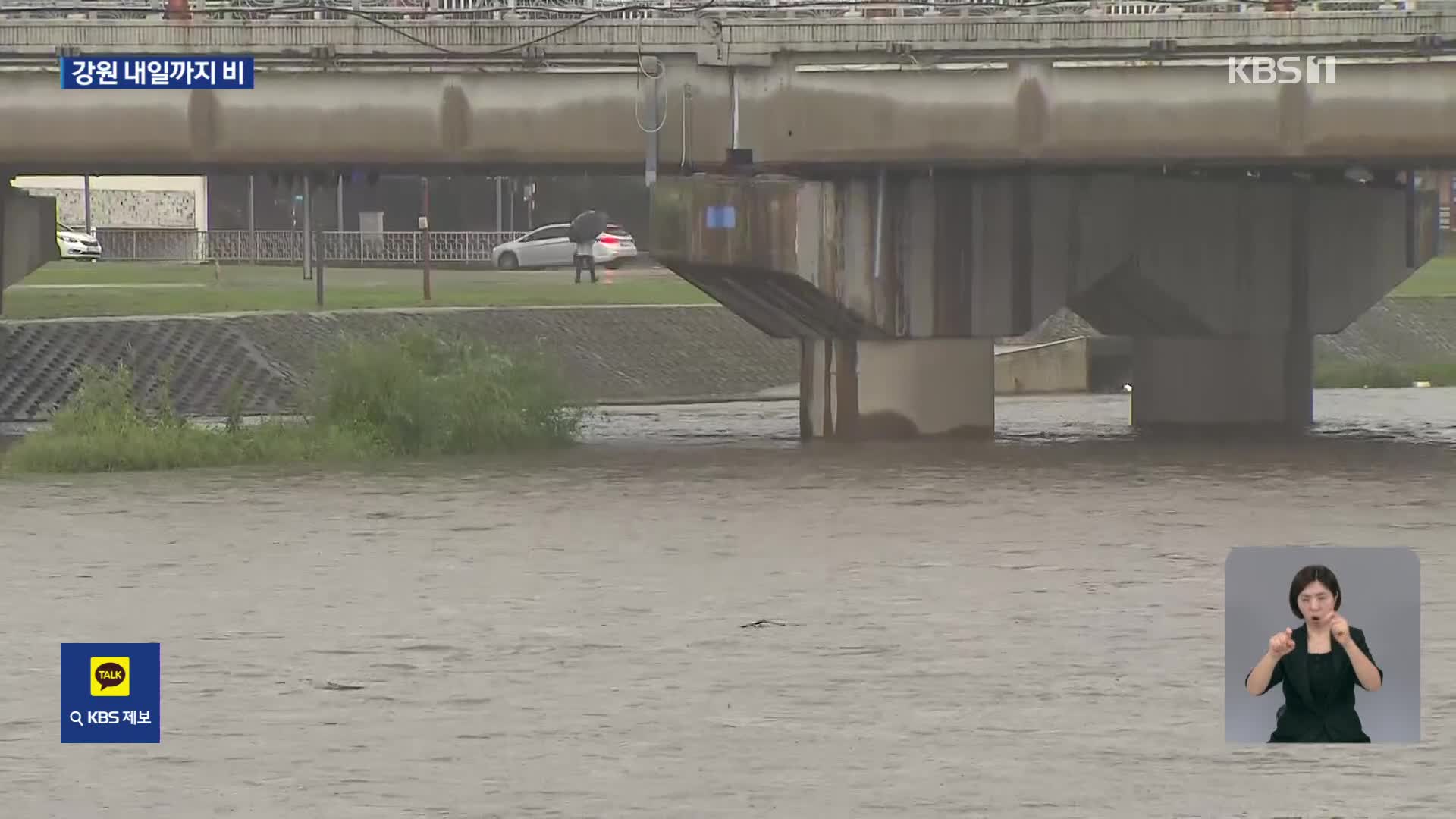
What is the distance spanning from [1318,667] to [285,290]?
62.0 m

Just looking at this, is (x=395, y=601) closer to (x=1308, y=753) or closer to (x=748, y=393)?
(x=1308, y=753)

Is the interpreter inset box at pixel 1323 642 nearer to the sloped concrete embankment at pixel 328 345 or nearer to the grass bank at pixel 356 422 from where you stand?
the grass bank at pixel 356 422

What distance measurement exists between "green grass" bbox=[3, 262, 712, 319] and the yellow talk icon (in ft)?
136

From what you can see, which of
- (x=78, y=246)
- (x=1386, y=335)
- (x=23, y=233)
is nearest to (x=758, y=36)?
(x=23, y=233)

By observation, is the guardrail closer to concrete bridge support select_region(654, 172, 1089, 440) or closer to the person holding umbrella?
concrete bridge support select_region(654, 172, 1089, 440)

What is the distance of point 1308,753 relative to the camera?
18.0 meters

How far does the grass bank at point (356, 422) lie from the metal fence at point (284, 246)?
46.3m

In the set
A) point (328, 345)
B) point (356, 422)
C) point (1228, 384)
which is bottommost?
point (356, 422)

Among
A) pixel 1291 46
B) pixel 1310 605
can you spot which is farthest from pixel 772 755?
pixel 1291 46

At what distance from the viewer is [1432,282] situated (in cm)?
9069

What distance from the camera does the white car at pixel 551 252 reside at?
93562mm

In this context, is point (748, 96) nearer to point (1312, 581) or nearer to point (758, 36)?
point (758, 36)
